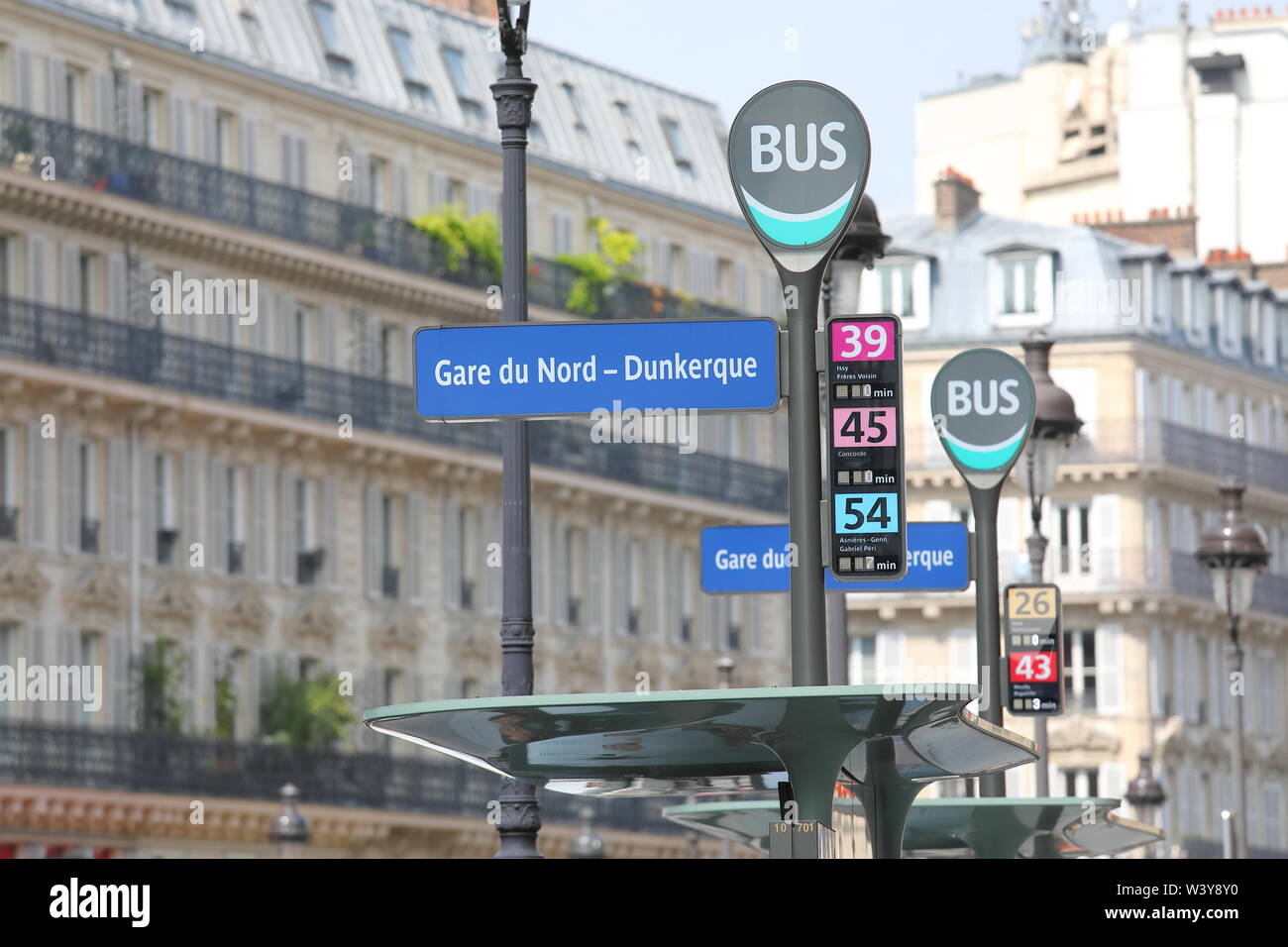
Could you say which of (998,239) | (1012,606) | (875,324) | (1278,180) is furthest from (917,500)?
(875,324)

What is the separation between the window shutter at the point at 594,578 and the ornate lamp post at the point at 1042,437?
124 feet

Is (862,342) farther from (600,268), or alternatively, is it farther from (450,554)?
(600,268)

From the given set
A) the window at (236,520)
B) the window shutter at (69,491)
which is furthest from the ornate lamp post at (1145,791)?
the window shutter at (69,491)

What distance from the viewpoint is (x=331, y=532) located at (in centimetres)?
5781

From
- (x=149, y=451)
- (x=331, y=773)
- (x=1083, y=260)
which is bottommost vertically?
(x=331, y=773)

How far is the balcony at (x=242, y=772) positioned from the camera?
49.2 m

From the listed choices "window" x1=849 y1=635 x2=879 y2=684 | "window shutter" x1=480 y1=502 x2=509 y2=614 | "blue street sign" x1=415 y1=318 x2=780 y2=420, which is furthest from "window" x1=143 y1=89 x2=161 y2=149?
"blue street sign" x1=415 y1=318 x2=780 y2=420

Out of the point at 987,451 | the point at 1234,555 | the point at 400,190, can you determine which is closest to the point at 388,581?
the point at 400,190

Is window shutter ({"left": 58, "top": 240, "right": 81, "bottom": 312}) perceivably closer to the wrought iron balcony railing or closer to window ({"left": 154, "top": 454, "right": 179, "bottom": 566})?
the wrought iron balcony railing

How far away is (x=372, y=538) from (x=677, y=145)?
42.8 ft

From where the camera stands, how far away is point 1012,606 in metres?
22.2
